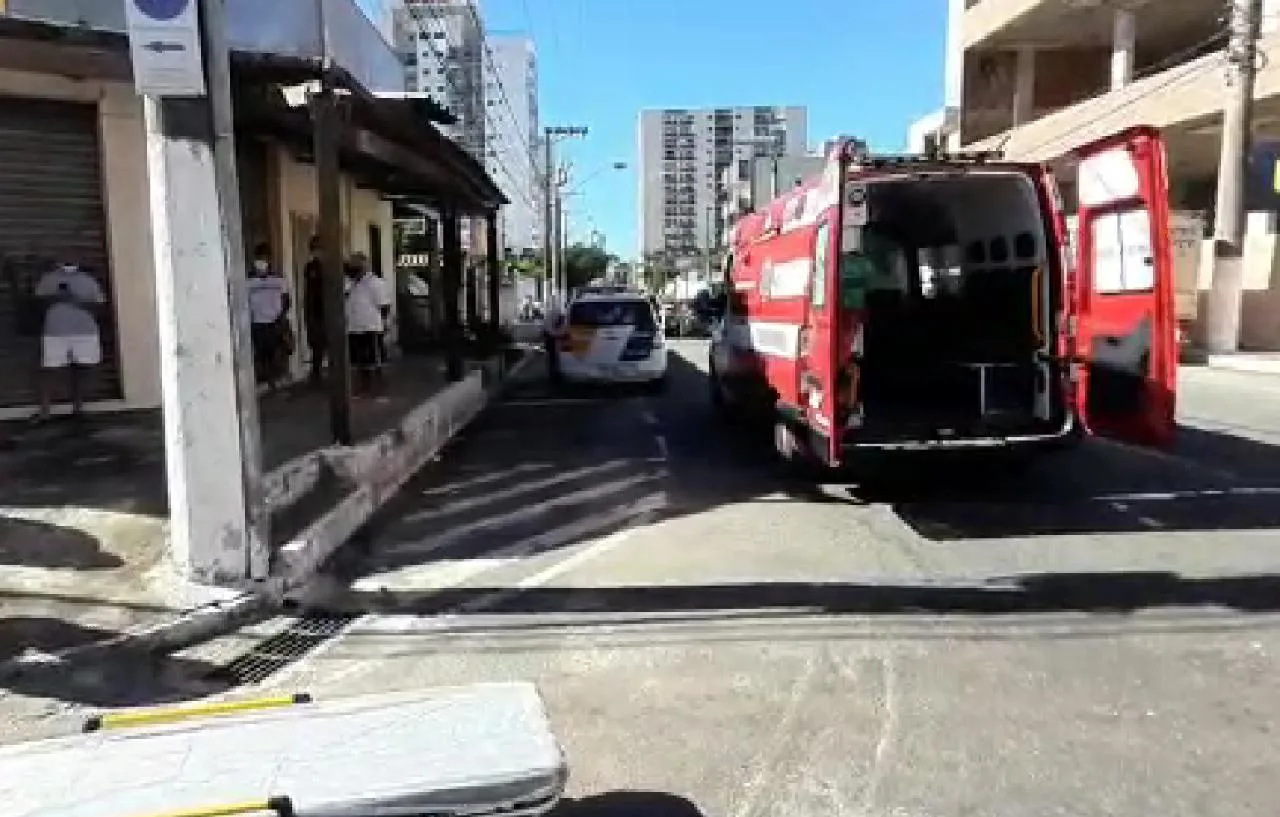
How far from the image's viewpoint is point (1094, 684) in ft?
16.0

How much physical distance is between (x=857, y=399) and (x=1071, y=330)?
169 centimetres

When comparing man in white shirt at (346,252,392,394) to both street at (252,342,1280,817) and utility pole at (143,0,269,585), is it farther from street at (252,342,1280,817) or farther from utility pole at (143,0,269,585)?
utility pole at (143,0,269,585)

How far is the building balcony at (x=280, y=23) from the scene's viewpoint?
1056cm

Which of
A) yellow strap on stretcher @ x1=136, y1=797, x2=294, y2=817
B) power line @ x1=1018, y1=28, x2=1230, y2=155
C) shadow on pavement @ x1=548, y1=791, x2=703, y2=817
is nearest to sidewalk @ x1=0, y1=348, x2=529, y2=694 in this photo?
shadow on pavement @ x1=548, y1=791, x2=703, y2=817

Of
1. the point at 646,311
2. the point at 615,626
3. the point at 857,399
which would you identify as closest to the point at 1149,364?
the point at 857,399

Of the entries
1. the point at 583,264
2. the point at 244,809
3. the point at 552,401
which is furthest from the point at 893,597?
the point at 583,264

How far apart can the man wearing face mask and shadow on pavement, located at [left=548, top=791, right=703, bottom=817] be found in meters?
9.16

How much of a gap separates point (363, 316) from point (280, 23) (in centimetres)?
325


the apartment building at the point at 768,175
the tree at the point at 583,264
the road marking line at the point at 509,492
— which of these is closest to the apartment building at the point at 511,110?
the apartment building at the point at 768,175

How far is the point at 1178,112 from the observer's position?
2773 centimetres

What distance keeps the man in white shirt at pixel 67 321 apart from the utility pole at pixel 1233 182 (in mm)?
23111

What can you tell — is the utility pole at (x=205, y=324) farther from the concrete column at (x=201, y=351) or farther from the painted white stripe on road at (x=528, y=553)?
the painted white stripe on road at (x=528, y=553)

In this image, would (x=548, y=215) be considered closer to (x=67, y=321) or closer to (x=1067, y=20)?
(x=1067, y=20)

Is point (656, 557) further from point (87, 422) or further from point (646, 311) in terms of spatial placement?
point (646, 311)
